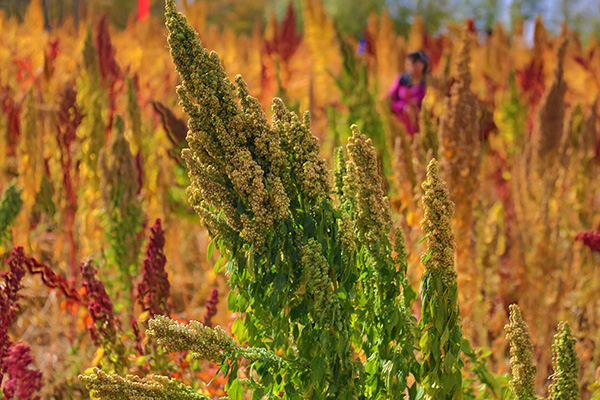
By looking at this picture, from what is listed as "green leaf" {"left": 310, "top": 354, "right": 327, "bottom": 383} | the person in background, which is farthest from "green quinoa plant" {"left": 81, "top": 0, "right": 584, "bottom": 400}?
the person in background

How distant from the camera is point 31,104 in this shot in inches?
90.4

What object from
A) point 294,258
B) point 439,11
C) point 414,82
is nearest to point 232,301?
point 294,258

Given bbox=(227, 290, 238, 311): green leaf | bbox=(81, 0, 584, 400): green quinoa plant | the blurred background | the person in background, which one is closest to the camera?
bbox=(81, 0, 584, 400): green quinoa plant

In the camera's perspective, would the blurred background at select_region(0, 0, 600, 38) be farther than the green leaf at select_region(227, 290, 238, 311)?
Yes

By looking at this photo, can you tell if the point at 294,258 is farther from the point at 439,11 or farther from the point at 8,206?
the point at 439,11

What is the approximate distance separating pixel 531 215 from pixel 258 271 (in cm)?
200

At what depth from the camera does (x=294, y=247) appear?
0.96 metres

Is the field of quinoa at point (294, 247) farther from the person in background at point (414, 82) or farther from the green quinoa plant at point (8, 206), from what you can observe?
the person in background at point (414, 82)

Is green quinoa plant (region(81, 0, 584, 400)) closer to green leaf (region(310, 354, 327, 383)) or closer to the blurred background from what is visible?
green leaf (region(310, 354, 327, 383))

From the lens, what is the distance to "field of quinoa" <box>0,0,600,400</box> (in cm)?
96

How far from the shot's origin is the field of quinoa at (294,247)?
3.15 ft

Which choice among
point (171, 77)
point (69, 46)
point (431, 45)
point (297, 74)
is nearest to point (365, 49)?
point (297, 74)

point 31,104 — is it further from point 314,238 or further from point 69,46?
point 69,46

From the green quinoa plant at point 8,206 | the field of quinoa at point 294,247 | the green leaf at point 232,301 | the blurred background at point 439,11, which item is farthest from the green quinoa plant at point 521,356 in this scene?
the blurred background at point 439,11
